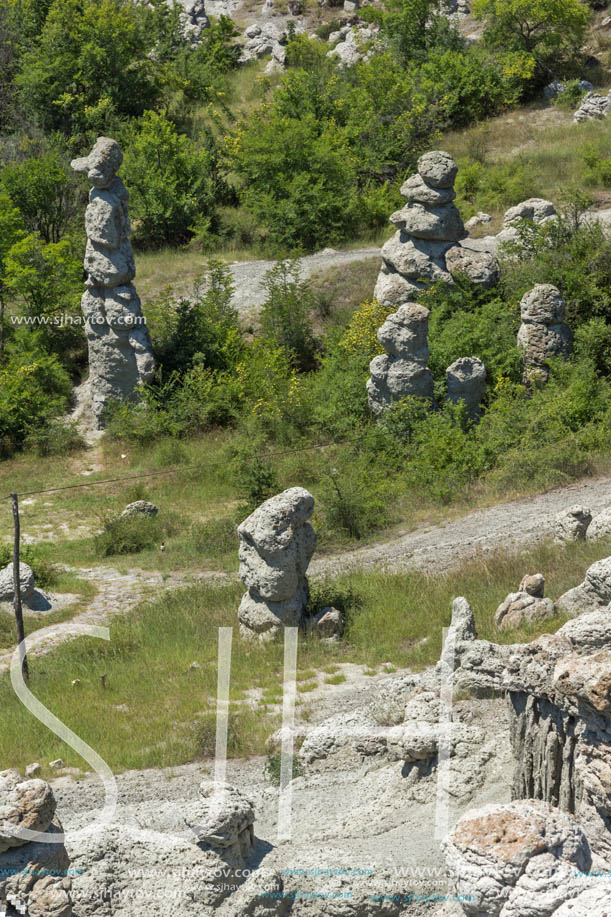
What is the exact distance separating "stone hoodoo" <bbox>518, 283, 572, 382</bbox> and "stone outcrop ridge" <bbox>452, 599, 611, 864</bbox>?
14.6 metres

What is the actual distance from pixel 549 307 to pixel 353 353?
4.05 m

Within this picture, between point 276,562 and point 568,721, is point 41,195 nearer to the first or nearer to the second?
point 276,562

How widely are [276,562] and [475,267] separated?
12.6 m

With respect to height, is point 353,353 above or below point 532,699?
below

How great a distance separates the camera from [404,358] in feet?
70.7

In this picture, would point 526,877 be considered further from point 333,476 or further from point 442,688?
point 333,476

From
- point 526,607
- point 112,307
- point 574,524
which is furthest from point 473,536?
point 112,307

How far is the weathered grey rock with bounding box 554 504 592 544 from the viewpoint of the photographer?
1509 cm

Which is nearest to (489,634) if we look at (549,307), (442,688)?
(442,688)

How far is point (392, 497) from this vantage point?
63.3 ft

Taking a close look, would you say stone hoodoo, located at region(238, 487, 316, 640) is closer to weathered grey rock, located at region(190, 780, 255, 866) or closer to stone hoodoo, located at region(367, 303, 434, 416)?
weathered grey rock, located at region(190, 780, 255, 866)

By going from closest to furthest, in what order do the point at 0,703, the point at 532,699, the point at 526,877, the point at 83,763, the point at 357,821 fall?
the point at 526,877 < the point at 532,699 < the point at 357,821 < the point at 83,763 < the point at 0,703

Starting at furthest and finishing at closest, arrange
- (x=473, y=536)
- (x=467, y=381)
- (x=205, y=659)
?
1. (x=467, y=381)
2. (x=473, y=536)
3. (x=205, y=659)

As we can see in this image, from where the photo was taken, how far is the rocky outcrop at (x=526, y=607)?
472 inches
